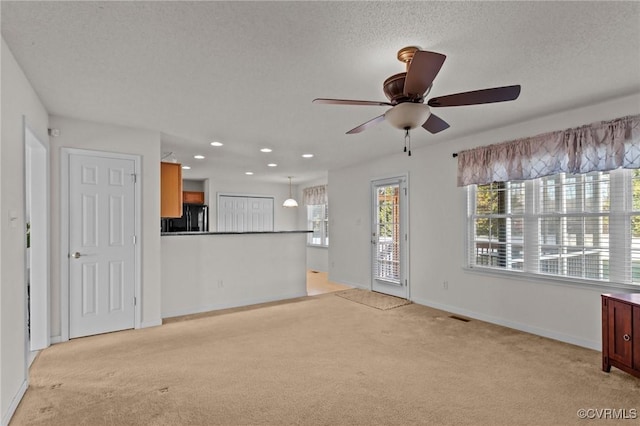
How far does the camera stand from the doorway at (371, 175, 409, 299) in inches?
220

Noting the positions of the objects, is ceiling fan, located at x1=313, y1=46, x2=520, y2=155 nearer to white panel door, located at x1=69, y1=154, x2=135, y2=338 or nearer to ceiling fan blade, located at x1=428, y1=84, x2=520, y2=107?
ceiling fan blade, located at x1=428, y1=84, x2=520, y2=107

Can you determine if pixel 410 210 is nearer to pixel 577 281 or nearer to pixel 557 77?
pixel 577 281

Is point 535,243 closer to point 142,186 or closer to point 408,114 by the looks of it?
point 408,114

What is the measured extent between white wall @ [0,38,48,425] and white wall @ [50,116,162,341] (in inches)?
41.4

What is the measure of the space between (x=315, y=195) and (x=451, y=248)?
4454 mm

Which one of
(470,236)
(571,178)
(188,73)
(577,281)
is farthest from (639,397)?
(188,73)

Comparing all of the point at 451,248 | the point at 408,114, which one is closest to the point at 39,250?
the point at 408,114

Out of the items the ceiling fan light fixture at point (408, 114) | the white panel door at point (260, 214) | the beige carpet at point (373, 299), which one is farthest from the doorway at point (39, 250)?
the white panel door at point (260, 214)

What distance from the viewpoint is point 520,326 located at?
399 cm

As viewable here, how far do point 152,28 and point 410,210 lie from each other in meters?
4.34

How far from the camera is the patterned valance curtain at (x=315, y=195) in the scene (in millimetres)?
8443

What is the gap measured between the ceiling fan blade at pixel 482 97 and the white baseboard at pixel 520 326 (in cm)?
276

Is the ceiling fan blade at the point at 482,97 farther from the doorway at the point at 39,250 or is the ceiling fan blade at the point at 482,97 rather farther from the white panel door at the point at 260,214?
the white panel door at the point at 260,214

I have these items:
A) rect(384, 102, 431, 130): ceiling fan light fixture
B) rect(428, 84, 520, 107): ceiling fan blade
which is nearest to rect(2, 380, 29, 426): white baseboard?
rect(384, 102, 431, 130): ceiling fan light fixture
